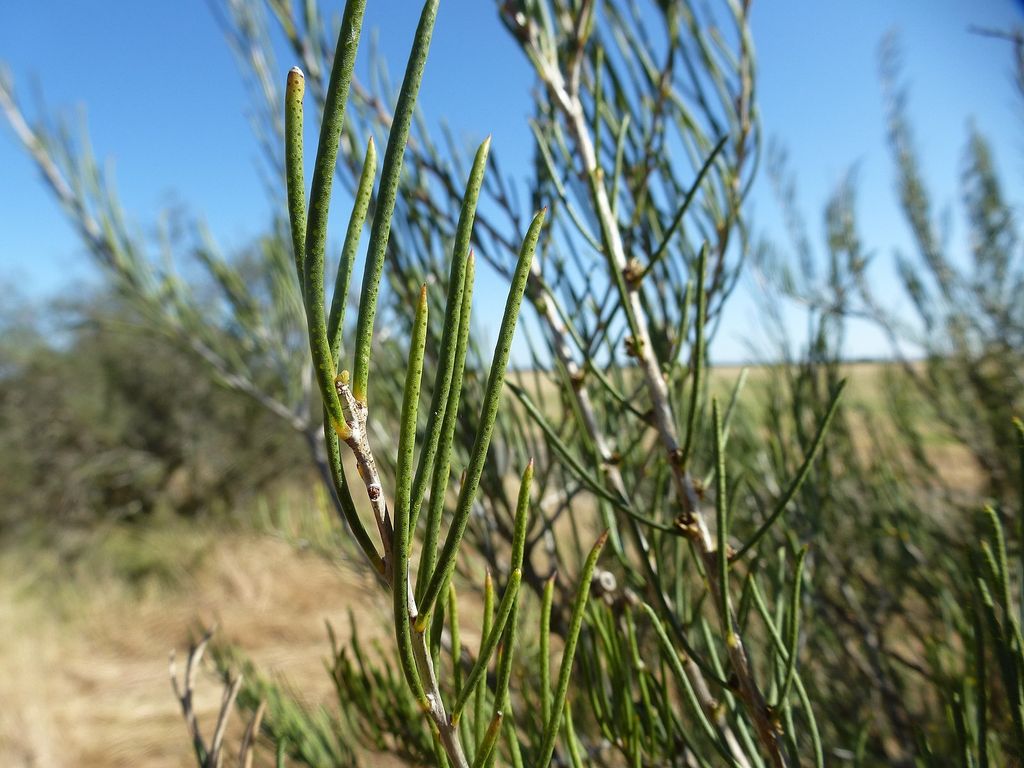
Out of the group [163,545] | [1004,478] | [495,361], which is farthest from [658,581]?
[163,545]

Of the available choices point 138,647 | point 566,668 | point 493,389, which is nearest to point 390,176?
point 493,389

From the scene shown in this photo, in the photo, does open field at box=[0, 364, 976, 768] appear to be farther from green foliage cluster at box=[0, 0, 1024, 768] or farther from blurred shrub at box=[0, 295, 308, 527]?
green foliage cluster at box=[0, 0, 1024, 768]

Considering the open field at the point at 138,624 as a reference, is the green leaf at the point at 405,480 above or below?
above

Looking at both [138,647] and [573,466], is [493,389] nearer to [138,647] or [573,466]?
[573,466]

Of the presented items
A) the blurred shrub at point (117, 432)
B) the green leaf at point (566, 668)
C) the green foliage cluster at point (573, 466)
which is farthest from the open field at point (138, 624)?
the green leaf at point (566, 668)

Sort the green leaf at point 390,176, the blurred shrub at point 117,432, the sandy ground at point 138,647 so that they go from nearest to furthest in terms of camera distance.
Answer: the green leaf at point 390,176, the sandy ground at point 138,647, the blurred shrub at point 117,432

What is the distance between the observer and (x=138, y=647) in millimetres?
5406

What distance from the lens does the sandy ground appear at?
3.82 meters

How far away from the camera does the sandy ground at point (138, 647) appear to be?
12.5 ft

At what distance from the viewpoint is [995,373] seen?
294cm

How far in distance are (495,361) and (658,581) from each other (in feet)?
1.06

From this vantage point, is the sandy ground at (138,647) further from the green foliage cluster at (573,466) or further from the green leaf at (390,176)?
the green leaf at (390,176)

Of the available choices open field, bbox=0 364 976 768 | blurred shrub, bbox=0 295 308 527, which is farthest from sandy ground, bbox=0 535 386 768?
blurred shrub, bbox=0 295 308 527

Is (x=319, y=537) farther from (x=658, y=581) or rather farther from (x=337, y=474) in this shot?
(x=337, y=474)
